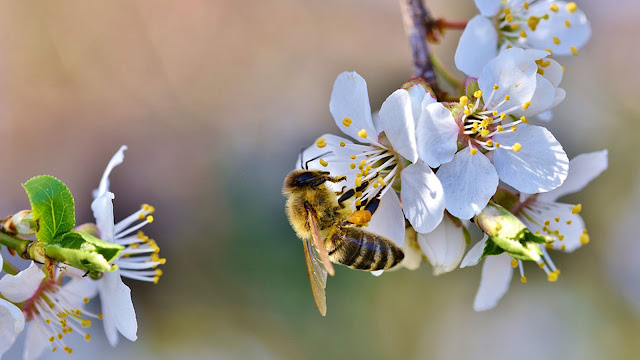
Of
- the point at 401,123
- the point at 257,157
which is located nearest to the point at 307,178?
the point at 401,123

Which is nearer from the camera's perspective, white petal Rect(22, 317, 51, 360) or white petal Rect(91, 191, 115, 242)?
white petal Rect(91, 191, 115, 242)

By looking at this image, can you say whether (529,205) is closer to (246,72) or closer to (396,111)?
(396,111)

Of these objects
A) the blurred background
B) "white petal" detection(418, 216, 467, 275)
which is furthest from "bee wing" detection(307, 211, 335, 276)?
the blurred background

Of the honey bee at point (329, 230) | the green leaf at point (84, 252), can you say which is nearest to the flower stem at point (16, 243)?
the green leaf at point (84, 252)

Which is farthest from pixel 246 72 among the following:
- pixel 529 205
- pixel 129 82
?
pixel 529 205

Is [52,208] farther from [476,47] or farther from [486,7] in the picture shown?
[486,7]

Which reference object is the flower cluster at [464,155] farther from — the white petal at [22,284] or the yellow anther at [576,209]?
the white petal at [22,284]

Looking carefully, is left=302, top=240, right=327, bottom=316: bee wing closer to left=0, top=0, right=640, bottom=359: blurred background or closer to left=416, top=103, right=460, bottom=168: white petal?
left=416, top=103, right=460, bottom=168: white petal
